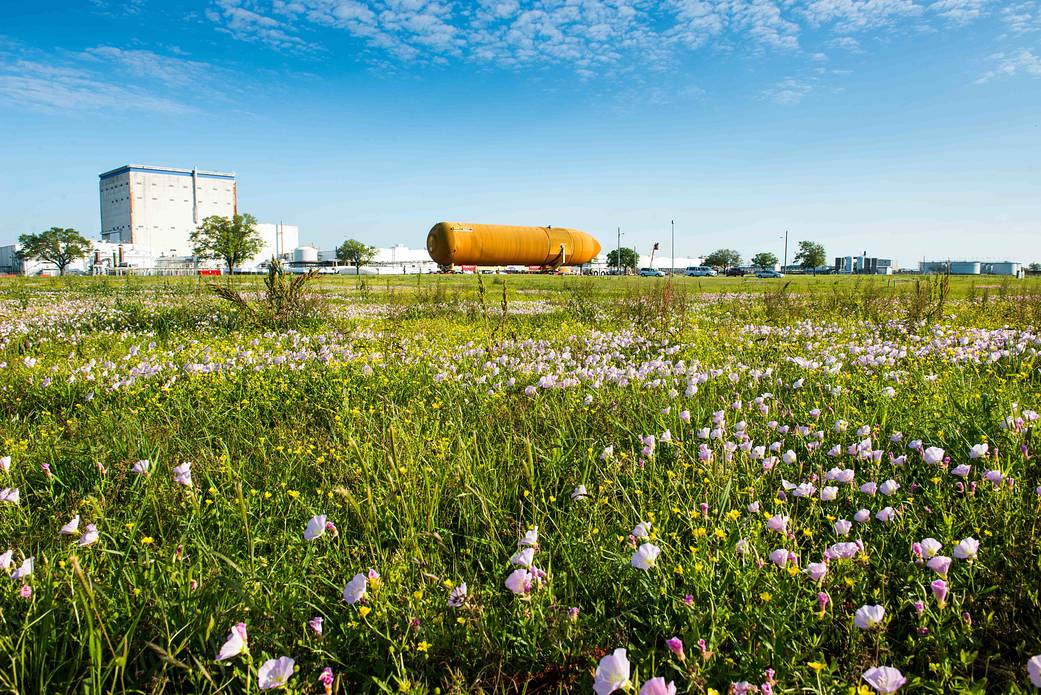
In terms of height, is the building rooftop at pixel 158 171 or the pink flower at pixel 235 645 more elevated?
the building rooftop at pixel 158 171

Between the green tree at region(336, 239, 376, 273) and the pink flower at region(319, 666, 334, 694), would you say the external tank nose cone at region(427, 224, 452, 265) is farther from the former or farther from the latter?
the green tree at region(336, 239, 376, 273)

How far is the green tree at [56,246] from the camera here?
280 feet

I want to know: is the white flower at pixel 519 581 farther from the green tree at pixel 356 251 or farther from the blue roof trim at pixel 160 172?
the blue roof trim at pixel 160 172

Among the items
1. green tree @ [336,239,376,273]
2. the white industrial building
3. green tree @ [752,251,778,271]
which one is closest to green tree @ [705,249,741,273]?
green tree @ [752,251,778,271]

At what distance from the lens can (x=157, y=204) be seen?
127 meters

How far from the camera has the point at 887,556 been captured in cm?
220

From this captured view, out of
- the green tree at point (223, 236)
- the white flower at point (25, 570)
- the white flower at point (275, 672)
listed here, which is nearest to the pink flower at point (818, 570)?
the white flower at point (275, 672)

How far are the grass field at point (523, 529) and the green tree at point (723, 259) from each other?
4806 inches

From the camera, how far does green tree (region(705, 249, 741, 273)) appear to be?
120 meters

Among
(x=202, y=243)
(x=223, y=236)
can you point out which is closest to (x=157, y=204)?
(x=202, y=243)

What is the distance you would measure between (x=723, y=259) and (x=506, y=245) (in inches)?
3429

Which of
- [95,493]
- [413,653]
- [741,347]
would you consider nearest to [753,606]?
[413,653]

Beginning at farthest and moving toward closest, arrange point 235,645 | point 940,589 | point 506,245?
point 506,245, point 940,589, point 235,645

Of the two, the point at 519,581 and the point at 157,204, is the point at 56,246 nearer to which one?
the point at 157,204
